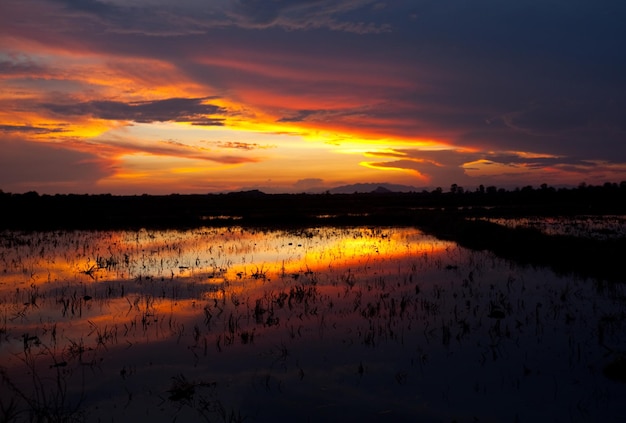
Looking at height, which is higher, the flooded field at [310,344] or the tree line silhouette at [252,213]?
the tree line silhouette at [252,213]

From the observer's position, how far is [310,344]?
697 centimetres

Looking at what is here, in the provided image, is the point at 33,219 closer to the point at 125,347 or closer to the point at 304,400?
the point at 125,347

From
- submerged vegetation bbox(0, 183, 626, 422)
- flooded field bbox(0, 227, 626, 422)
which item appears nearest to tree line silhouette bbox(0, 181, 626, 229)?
submerged vegetation bbox(0, 183, 626, 422)

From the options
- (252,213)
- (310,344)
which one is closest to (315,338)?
(310,344)

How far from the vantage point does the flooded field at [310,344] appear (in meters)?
5.05

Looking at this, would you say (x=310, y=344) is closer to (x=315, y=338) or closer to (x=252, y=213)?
(x=315, y=338)

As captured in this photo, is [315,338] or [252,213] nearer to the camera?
[315,338]

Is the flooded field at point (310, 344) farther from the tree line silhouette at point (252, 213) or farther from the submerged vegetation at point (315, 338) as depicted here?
the tree line silhouette at point (252, 213)

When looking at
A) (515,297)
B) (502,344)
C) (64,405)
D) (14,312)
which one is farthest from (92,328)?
(515,297)

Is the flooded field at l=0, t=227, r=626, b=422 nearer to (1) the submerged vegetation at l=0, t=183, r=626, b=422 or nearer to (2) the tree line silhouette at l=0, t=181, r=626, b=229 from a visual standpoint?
(1) the submerged vegetation at l=0, t=183, r=626, b=422

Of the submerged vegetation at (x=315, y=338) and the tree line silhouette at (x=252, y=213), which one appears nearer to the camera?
the submerged vegetation at (x=315, y=338)

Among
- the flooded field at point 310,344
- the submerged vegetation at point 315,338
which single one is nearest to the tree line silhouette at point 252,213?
the submerged vegetation at point 315,338

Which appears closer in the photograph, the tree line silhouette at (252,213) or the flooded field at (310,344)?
the flooded field at (310,344)

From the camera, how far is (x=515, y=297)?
9.77 meters
